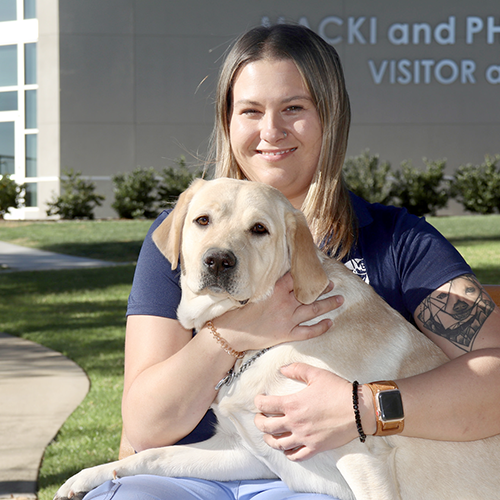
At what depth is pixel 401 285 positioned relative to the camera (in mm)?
2535

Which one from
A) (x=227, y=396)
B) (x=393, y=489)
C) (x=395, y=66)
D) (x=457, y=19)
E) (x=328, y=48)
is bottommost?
(x=393, y=489)

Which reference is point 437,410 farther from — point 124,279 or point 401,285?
point 124,279

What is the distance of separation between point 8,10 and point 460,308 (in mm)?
21267

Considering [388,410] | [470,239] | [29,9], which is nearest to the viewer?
[388,410]

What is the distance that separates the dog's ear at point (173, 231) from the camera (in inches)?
96.0

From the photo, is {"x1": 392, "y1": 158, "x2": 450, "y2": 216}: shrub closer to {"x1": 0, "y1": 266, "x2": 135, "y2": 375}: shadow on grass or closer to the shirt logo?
{"x1": 0, "y1": 266, "x2": 135, "y2": 375}: shadow on grass

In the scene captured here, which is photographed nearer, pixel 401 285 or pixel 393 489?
pixel 393 489

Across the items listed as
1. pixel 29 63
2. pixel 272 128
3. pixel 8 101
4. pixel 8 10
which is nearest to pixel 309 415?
pixel 272 128

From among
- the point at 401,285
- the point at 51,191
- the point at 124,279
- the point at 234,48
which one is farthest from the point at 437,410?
the point at 51,191

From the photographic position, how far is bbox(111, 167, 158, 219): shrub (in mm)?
18531

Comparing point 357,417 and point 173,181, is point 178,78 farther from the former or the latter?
point 357,417

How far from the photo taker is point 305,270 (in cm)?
233

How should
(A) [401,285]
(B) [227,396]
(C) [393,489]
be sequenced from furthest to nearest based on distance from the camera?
(A) [401,285], (B) [227,396], (C) [393,489]

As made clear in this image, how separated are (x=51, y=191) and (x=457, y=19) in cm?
1390
